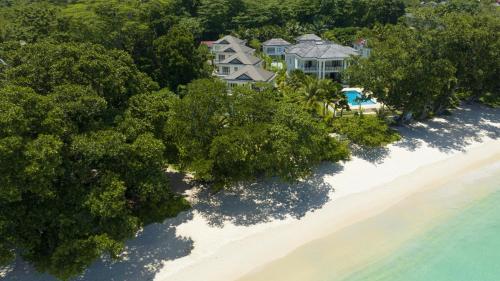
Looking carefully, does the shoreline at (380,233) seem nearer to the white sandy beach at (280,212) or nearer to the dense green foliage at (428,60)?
the white sandy beach at (280,212)

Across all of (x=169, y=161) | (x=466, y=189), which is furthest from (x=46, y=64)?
(x=466, y=189)

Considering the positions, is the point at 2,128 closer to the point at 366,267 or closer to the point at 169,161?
the point at 169,161

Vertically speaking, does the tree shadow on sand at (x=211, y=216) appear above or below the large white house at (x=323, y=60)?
below

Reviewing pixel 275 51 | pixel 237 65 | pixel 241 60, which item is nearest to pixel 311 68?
pixel 241 60

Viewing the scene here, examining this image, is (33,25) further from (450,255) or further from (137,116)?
(450,255)

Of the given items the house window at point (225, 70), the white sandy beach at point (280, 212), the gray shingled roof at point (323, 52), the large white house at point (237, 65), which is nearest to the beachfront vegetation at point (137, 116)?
the white sandy beach at point (280, 212)

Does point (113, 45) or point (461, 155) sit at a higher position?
point (113, 45)
